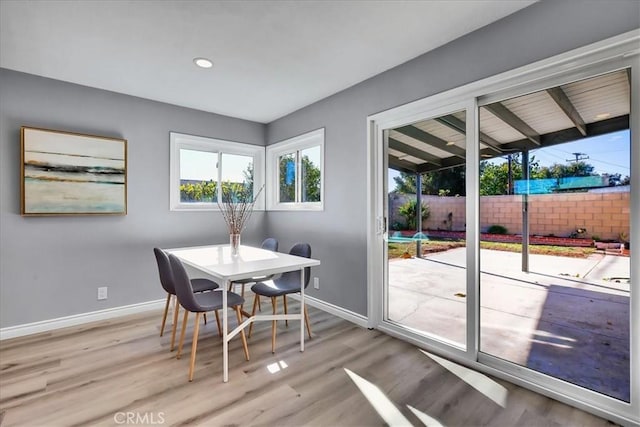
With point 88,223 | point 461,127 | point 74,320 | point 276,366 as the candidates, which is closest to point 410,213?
point 461,127

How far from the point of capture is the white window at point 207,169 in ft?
12.7

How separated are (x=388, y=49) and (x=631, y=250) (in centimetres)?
209

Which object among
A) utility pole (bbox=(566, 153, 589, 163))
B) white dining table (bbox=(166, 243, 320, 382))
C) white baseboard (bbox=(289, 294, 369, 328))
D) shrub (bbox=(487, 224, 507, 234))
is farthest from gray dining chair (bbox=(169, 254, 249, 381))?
utility pole (bbox=(566, 153, 589, 163))

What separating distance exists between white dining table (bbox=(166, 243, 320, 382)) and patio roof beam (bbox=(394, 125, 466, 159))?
56.6 inches

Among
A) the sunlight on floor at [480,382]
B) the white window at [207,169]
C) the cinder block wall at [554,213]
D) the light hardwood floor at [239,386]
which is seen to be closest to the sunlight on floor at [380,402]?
the light hardwood floor at [239,386]

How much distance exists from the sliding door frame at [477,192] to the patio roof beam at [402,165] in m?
0.09

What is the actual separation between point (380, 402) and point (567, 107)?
2217 millimetres

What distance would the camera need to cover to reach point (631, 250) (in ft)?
5.59

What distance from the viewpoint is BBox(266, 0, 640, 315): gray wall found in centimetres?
182

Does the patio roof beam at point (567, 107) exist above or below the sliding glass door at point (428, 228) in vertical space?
above

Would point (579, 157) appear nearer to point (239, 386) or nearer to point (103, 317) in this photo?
point (239, 386)

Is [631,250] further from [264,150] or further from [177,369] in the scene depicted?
[264,150]

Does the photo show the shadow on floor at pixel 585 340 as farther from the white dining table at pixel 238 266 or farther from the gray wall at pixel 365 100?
the white dining table at pixel 238 266

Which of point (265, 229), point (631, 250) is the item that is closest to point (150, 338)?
point (265, 229)
